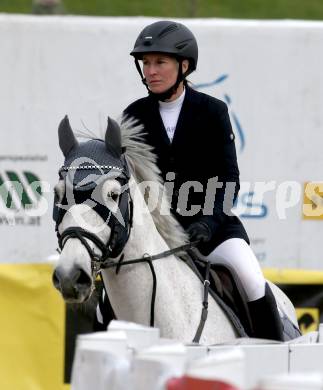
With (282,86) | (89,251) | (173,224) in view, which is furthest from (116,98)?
(89,251)

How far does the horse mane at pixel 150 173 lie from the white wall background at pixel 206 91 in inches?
109

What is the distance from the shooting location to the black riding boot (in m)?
5.84

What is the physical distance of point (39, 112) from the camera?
27.4 ft

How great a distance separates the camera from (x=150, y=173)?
5344 millimetres

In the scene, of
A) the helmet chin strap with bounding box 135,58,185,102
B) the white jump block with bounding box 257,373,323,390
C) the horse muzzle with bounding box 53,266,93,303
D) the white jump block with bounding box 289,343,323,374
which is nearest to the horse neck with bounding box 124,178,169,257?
the horse muzzle with bounding box 53,266,93,303

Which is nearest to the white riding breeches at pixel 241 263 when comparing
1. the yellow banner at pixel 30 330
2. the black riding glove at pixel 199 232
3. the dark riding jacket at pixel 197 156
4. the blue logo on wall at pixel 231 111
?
the dark riding jacket at pixel 197 156

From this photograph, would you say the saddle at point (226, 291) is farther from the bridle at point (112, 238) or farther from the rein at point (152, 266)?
the bridle at point (112, 238)

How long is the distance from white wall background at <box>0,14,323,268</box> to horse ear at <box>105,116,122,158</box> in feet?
9.70

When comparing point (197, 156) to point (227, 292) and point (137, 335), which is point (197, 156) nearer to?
point (227, 292)

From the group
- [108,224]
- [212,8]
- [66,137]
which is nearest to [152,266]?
[108,224]

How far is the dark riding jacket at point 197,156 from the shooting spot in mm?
5645

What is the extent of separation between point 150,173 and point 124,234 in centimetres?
38

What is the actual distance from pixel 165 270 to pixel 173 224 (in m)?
0.27

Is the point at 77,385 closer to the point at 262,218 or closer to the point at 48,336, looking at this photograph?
the point at 48,336
